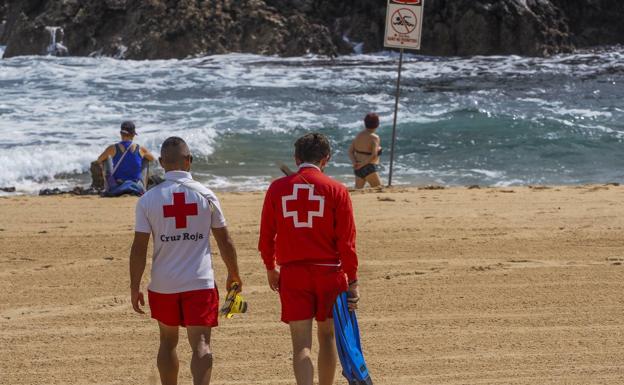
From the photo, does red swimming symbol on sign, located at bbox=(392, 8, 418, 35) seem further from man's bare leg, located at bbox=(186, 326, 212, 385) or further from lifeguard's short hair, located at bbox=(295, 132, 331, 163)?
man's bare leg, located at bbox=(186, 326, 212, 385)

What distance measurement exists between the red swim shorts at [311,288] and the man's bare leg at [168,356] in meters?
0.63

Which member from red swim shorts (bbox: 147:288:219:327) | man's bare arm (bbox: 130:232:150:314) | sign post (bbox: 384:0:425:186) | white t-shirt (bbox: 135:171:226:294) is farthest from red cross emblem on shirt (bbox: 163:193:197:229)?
sign post (bbox: 384:0:425:186)


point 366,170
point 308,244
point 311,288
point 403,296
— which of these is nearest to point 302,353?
point 311,288

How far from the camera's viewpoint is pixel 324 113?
23.0 meters

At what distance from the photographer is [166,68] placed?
98.7ft

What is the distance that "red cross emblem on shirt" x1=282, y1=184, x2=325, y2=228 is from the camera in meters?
5.32

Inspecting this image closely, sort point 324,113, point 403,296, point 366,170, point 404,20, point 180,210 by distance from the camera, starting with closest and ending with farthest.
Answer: point 180,210
point 403,296
point 366,170
point 404,20
point 324,113

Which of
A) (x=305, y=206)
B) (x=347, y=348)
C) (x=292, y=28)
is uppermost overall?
(x=292, y=28)

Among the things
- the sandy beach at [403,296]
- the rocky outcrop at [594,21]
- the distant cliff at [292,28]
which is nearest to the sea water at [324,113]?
the distant cliff at [292,28]

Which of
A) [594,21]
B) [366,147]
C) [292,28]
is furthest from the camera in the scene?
[594,21]

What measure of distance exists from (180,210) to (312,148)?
2.46 feet

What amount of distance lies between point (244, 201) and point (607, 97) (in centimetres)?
1527

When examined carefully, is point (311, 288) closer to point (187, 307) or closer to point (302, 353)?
point (302, 353)

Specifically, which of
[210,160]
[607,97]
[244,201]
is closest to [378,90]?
[607,97]
